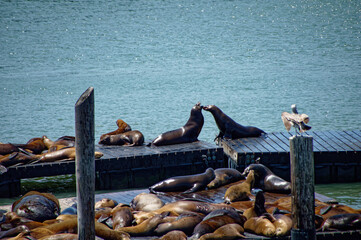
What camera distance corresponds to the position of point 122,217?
6.51 m

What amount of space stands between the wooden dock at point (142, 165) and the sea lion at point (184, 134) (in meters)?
0.26

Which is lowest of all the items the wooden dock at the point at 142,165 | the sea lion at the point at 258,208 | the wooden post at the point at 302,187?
the wooden dock at the point at 142,165

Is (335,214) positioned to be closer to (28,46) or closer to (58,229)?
(58,229)

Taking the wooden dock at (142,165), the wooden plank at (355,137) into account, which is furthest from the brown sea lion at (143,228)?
the wooden plank at (355,137)

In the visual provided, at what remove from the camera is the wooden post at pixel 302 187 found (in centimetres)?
552

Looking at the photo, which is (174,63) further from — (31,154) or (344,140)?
(31,154)

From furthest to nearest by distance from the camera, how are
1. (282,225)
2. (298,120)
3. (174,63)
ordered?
(174,63) → (282,225) → (298,120)

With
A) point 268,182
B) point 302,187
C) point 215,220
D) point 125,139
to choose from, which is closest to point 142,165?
point 125,139

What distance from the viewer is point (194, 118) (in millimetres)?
11719

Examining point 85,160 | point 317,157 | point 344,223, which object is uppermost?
point 85,160

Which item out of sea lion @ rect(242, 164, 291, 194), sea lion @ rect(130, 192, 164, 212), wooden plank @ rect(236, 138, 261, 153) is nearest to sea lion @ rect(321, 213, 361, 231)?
sea lion @ rect(242, 164, 291, 194)

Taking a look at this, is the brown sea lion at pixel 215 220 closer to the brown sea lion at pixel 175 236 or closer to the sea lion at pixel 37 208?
the brown sea lion at pixel 175 236

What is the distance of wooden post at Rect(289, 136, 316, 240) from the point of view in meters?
5.52

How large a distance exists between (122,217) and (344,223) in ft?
7.56
